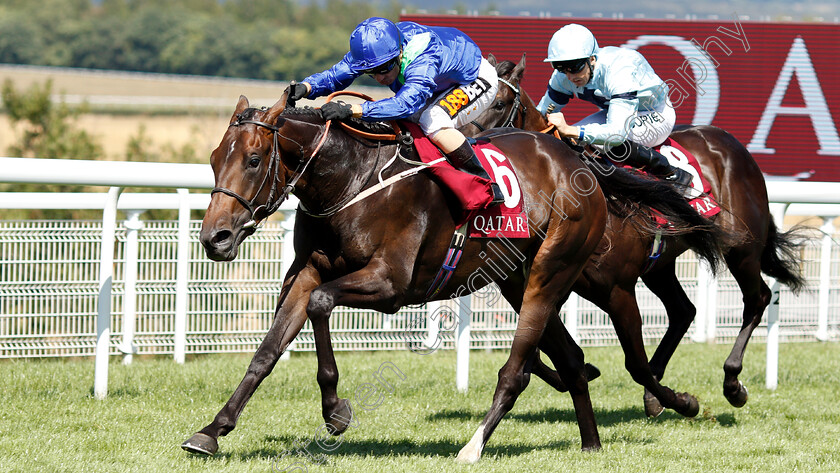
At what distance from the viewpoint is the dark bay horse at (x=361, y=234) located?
364 centimetres

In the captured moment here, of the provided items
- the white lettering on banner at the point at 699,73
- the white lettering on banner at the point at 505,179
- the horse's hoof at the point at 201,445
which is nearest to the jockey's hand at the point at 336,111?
the white lettering on banner at the point at 505,179

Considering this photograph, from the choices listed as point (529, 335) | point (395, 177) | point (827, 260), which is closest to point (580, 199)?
point (529, 335)

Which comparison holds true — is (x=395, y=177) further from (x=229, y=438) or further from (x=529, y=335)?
(x=229, y=438)

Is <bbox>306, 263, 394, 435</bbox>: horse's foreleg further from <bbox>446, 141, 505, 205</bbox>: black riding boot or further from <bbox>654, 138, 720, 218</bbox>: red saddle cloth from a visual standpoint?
<bbox>654, 138, 720, 218</bbox>: red saddle cloth

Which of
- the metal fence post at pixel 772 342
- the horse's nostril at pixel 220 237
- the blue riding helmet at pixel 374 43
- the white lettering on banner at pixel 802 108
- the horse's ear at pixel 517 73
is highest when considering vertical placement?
the white lettering on banner at pixel 802 108

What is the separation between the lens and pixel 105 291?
16.3 ft

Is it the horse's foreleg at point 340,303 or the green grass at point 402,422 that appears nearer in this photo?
the horse's foreleg at point 340,303

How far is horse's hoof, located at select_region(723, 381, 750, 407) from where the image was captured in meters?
5.33

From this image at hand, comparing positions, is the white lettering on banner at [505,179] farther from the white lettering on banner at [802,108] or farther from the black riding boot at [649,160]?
the white lettering on banner at [802,108]

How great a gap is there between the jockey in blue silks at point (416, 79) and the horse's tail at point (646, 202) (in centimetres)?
80

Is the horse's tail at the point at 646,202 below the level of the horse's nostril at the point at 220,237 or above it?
above

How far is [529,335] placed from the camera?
4398mm

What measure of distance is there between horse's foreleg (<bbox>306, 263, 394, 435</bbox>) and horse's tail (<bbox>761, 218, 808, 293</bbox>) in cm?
306

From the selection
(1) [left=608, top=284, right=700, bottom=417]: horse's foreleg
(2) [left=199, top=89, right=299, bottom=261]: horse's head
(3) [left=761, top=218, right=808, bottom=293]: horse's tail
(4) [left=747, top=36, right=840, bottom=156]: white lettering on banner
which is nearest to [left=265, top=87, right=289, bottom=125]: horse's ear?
(2) [left=199, top=89, right=299, bottom=261]: horse's head
